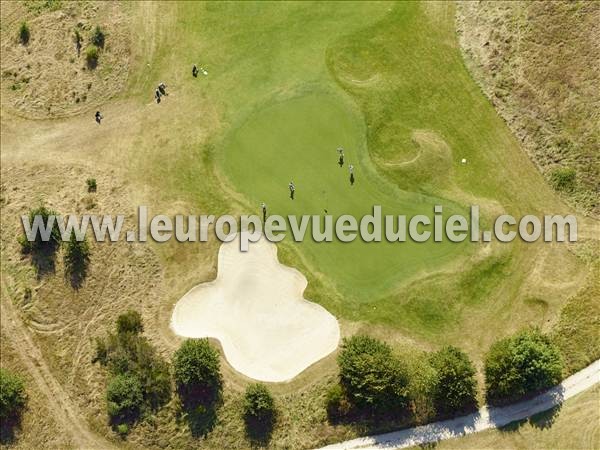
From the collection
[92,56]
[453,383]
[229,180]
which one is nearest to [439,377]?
[453,383]

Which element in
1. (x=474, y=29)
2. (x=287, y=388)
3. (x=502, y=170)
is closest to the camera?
(x=287, y=388)

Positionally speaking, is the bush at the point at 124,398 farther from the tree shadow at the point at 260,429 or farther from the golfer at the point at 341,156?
the golfer at the point at 341,156

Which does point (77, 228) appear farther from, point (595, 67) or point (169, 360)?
point (595, 67)

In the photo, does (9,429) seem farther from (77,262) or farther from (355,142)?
(355,142)

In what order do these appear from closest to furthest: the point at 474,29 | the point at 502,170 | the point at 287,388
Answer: the point at 287,388 → the point at 502,170 → the point at 474,29

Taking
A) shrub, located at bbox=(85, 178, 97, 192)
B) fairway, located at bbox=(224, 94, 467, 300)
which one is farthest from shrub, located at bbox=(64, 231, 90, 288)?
fairway, located at bbox=(224, 94, 467, 300)

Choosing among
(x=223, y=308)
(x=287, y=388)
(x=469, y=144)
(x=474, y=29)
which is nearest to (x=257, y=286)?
(x=223, y=308)
